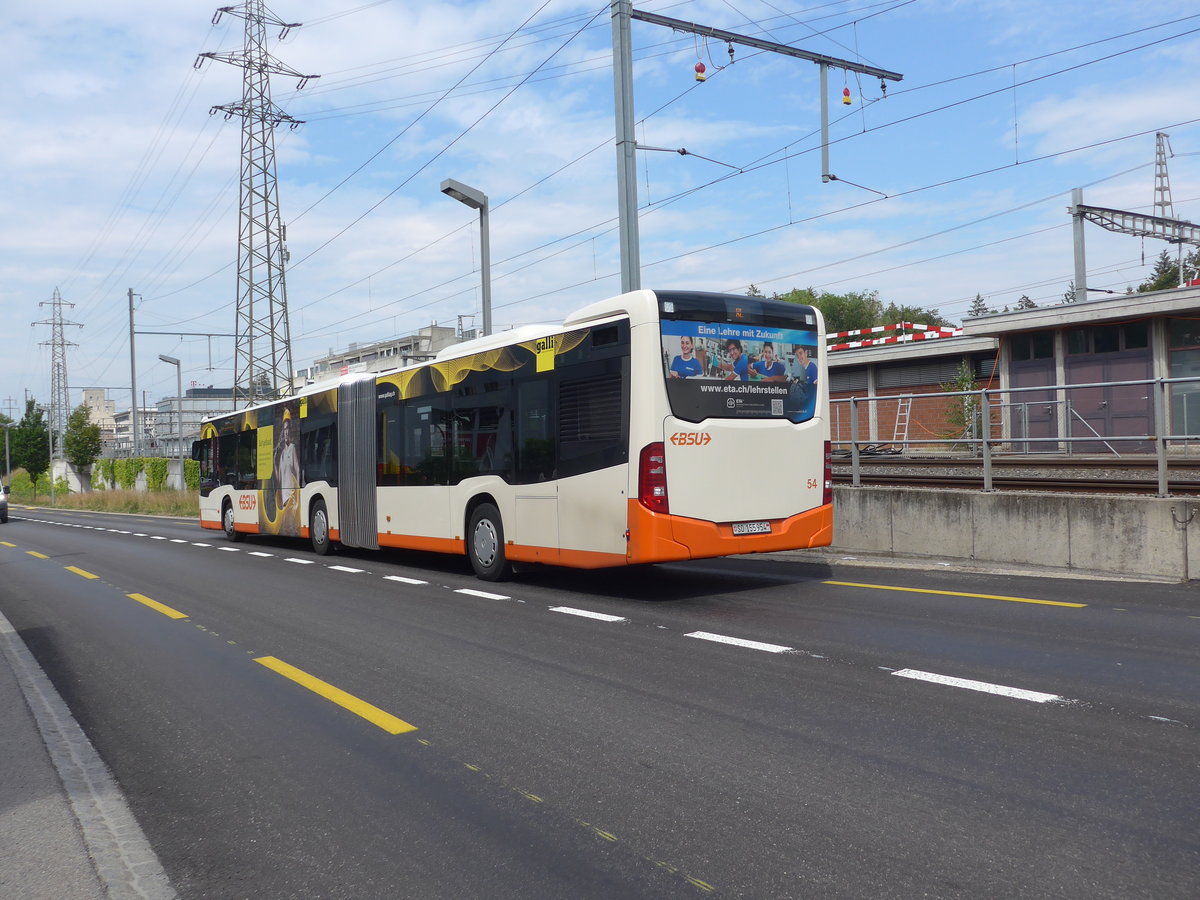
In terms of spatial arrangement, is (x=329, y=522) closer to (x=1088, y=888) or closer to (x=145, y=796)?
(x=145, y=796)

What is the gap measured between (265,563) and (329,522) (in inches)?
55.0

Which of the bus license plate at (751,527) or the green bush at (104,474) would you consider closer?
the bus license plate at (751,527)

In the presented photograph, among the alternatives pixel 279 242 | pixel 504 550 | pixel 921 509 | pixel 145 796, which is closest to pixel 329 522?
pixel 504 550

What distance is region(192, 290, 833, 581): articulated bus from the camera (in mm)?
9766

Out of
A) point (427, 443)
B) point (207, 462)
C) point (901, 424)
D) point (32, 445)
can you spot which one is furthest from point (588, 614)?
point (32, 445)

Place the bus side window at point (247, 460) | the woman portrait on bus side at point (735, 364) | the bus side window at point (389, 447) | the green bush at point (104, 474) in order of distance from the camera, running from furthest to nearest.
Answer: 1. the green bush at point (104, 474)
2. the bus side window at point (247, 460)
3. the bus side window at point (389, 447)
4. the woman portrait on bus side at point (735, 364)

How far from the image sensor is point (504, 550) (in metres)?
11.9

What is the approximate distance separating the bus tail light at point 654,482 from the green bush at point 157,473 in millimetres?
58033

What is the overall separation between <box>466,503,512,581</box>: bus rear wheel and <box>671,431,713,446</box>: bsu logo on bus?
3.01 m

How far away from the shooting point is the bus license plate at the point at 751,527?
10.1m

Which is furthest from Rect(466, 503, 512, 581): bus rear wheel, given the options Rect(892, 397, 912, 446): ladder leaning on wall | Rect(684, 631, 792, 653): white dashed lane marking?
Rect(892, 397, 912, 446): ladder leaning on wall

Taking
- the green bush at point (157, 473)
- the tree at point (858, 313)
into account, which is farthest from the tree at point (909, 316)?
the green bush at point (157, 473)

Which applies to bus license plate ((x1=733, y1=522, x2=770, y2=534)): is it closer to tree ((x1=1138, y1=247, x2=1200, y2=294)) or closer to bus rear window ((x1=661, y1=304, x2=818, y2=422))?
bus rear window ((x1=661, y1=304, x2=818, y2=422))

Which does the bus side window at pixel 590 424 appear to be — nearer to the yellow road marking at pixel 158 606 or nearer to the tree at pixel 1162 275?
the yellow road marking at pixel 158 606
